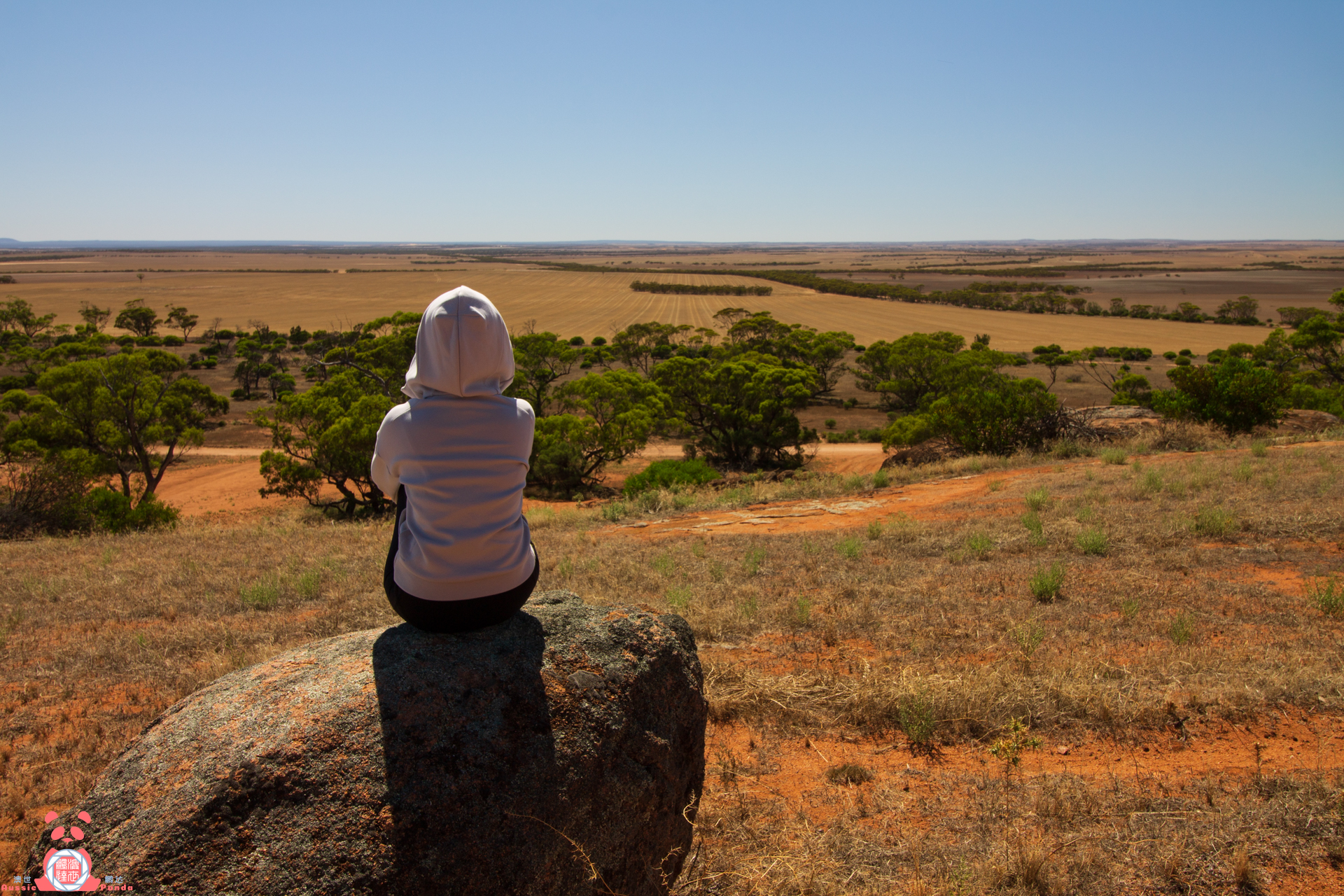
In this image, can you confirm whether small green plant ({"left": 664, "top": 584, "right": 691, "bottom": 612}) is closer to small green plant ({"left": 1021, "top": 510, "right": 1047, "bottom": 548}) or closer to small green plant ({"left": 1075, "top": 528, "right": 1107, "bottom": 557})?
small green plant ({"left": 1021, "top": 510, "right": 1047, "bottom": 548})

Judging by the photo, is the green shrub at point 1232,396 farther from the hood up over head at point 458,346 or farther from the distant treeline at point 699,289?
the distant treeline at point 699,289

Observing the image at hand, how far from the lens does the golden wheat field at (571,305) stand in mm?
69312

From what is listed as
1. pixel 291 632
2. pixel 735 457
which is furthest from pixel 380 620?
pixel 735 457

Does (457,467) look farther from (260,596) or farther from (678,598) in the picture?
(260,596)

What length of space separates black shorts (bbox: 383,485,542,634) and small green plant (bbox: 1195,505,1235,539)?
7282 mm

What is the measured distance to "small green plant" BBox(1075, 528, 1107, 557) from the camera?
697 cm

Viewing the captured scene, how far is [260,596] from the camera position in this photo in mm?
6746

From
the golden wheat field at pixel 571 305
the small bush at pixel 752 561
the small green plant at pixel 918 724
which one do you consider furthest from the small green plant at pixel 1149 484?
the golden wheat field at pixel 571 305

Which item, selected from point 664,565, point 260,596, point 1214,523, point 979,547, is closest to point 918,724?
point 664,565

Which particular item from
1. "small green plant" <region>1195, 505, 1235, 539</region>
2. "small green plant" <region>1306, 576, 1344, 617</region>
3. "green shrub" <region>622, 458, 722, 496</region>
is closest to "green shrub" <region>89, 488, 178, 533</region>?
"green shrub" <region>622, 458, 722, 496</region>

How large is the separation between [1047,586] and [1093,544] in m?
1.57

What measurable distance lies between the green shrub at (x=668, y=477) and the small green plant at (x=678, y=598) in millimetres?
11502

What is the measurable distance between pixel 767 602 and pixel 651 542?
315 centimetres

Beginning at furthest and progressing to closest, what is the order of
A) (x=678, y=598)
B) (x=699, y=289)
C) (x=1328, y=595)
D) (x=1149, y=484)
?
(x=699, y=289), (x=1149, y=484), (x=678, y=598), (x=1328, y=595)
